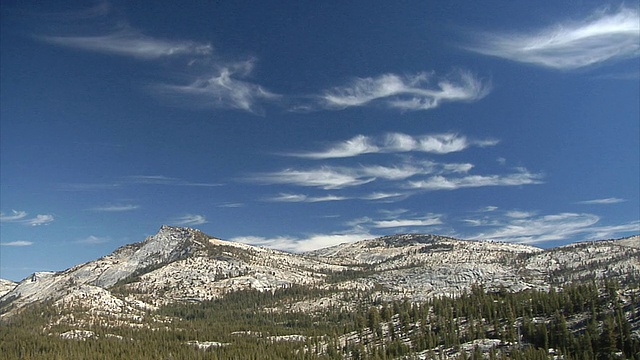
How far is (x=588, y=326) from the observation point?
179 m

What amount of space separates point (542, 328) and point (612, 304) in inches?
1563

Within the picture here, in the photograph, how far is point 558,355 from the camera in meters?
168

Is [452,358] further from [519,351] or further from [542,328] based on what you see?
[542,328]

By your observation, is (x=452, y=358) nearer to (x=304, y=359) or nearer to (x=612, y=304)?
(x=304, y=359)

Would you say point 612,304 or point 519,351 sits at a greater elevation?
point 612,304

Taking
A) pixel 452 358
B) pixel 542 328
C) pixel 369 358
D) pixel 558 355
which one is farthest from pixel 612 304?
pixel 369 358

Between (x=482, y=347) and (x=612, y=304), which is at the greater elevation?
(x=612, y=304)

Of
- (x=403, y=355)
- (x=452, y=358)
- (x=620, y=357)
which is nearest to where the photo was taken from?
(x=620, y=357)

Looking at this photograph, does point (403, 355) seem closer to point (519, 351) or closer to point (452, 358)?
point (452, 358)

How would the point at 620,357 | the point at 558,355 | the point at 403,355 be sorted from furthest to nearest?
the point at 403,355 → the point at 558,355 → the point at 620,357

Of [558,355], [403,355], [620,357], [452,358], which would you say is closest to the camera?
[620,357]

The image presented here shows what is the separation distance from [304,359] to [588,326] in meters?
116

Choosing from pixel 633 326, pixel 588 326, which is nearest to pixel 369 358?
pixel 588 326

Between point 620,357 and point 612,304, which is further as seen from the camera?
point 612,304
